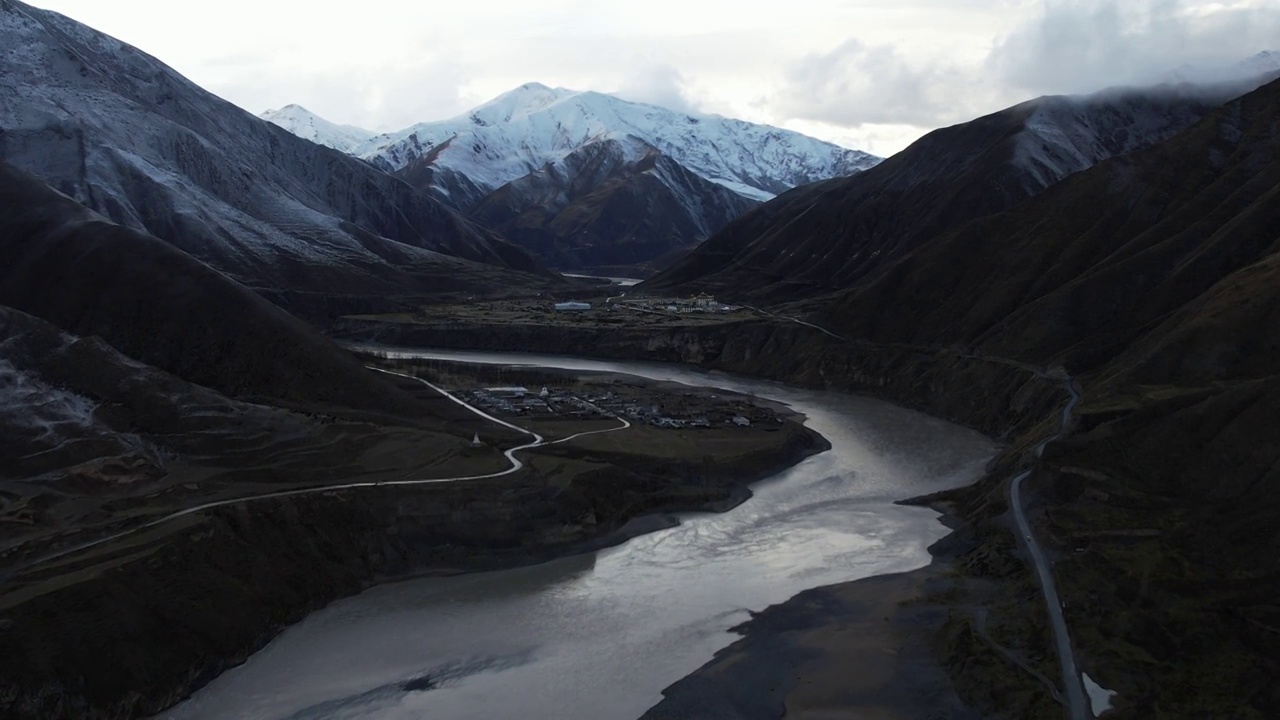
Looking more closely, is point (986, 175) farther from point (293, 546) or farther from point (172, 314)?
point (293, 546)

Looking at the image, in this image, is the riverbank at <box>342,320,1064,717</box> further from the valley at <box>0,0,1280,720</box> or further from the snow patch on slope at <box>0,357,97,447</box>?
the snow patch on slope at <box>0,357,97,447</box>

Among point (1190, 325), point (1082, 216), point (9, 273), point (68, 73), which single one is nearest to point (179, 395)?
point (9, 273)

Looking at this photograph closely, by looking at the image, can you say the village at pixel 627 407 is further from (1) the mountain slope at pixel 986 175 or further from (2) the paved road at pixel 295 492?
(1) the mountain slope at pixel 986 175

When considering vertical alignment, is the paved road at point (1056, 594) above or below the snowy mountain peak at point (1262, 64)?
below

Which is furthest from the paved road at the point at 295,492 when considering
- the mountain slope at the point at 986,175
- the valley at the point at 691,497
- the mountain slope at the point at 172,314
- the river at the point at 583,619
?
the mountain slope at the point at 986,175

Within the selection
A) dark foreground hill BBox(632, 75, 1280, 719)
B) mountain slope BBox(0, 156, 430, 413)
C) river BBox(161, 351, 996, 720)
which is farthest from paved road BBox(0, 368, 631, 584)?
dark foreground hill BBox(632, 75, 1280, 719)

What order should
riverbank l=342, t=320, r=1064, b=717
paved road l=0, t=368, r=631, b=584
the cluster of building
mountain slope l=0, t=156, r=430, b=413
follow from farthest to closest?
the cluster of building, mountain slope l=0, t=156, r=430, b=413, paved road l=0, t=368, r=631, b=584, riverbank l=342, t=320, r=1064, b=717
